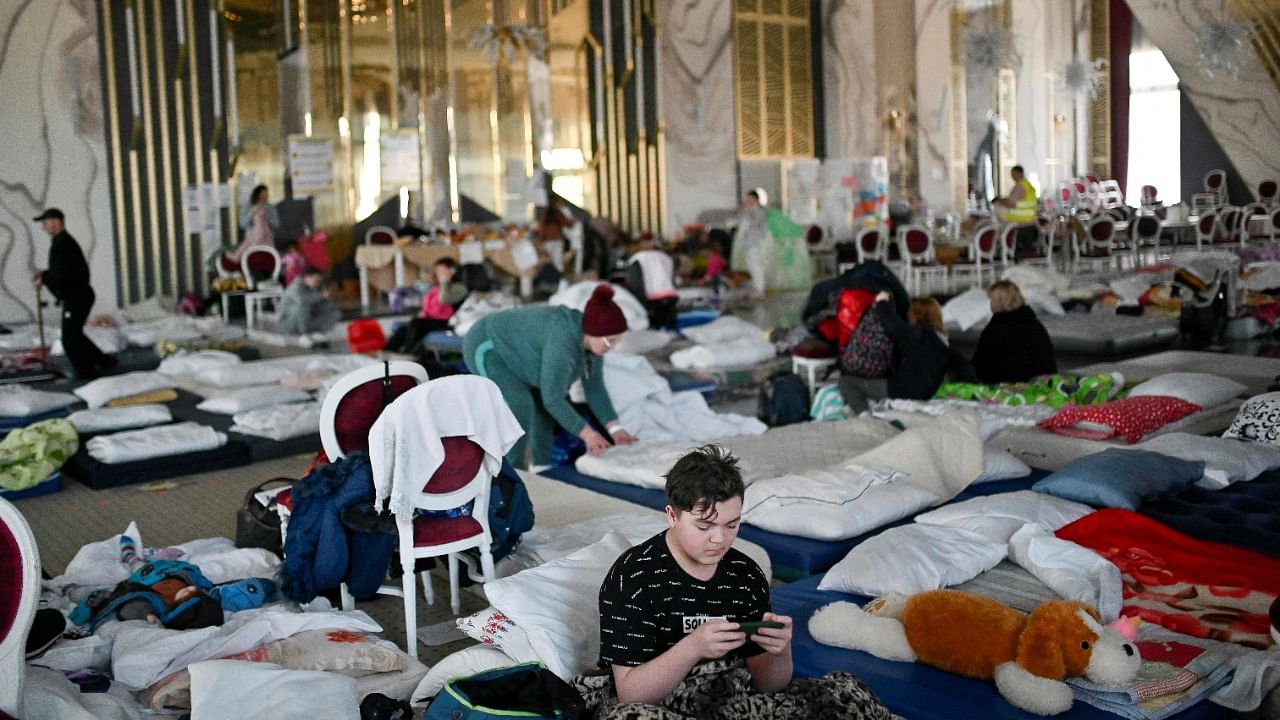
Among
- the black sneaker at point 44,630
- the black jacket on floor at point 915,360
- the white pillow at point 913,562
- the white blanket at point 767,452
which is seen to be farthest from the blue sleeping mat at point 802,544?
the black sneaker at point 44,630

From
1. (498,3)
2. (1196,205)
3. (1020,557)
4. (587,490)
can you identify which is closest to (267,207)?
(498,3)

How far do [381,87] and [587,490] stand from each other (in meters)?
11.0

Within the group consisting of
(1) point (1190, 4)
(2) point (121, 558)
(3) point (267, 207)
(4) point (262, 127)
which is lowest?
(2) point (121, 558)

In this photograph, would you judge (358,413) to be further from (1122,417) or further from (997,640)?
(1122,417)

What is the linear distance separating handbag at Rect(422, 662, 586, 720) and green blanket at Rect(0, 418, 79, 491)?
403cm

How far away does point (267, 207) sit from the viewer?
1345 cm

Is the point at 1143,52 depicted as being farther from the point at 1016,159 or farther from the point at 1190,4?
the point at 1190,4

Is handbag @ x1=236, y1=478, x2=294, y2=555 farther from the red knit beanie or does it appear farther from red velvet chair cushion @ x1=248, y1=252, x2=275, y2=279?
red velvet chair cushion @ x1=248, y1=252, x2=275, y2=279

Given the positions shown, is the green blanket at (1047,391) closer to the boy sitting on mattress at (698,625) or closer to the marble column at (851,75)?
the boy sitting on mattress at (698,625)

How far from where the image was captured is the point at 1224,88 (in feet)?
46.5

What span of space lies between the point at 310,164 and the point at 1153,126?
567 inches

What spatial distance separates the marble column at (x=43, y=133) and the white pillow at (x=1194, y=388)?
35.0 ft

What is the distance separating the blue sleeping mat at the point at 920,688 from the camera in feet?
9.63

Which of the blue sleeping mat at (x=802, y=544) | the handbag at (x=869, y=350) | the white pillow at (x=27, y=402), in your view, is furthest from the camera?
the white pillow at (x=27, y=402)
